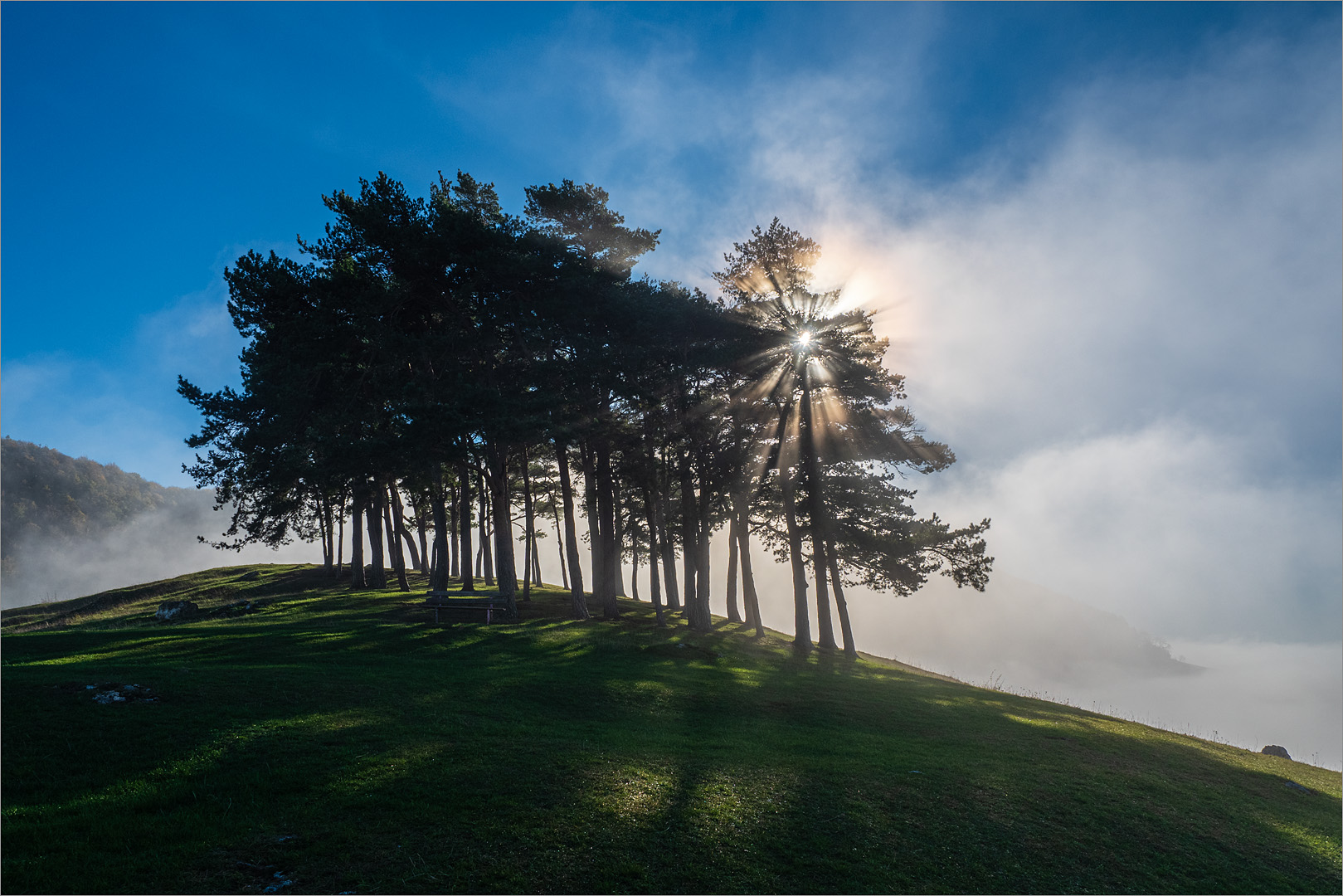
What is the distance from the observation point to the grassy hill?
8.14m

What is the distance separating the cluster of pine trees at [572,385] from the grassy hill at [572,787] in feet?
33.5

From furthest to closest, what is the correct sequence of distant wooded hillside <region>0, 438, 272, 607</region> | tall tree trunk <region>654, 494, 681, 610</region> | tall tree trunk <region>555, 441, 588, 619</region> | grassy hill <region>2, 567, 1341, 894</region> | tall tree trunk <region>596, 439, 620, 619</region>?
distant wooded hillside <region>0, 438, 272, 607</region> → tall tree trunk <region>654, 494, 681, 610</region> → tall tree trunk <region>596, 439, 620, 619</region> → tall tree trunk <region>555, 441, 588, 619</region> → grassy hill <region>2, 567, 1341, 894</region>

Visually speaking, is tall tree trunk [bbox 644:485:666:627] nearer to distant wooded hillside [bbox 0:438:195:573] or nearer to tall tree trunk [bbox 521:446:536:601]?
tall tree trunk [bbox 521:446:536:601]

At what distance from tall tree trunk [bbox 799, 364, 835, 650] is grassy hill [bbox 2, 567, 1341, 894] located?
959cm

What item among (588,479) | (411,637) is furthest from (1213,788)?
(588,479)

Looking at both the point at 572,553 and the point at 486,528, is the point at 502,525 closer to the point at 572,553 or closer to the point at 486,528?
the point at 572,553

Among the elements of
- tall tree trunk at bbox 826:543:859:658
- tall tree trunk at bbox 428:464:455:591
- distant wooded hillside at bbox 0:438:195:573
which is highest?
distant wooded hillside at bbox 0:438:195:573

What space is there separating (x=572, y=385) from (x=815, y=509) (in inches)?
509

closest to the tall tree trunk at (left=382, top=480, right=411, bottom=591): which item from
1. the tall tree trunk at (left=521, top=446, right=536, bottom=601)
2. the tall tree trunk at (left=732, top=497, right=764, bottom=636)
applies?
the tall tree trunk at (left=521, top=446, right=536, bottom=601)

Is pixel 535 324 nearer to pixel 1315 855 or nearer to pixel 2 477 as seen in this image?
pixel 1315 855

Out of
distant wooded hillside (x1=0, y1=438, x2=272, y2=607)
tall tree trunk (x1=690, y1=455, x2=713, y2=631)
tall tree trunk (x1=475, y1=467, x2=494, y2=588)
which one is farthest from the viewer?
distant wooded hillside (x1=0, y1=438, x2=272, y2=607)

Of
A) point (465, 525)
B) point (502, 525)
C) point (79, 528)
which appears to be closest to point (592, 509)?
point (465, 525)

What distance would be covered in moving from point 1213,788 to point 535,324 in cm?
2681

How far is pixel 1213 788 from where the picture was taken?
1534 centimetres
